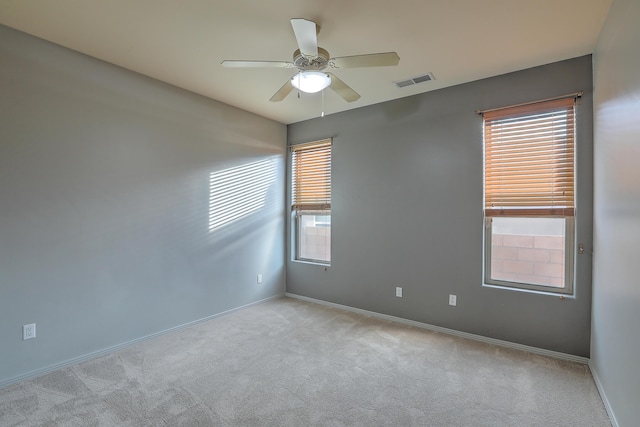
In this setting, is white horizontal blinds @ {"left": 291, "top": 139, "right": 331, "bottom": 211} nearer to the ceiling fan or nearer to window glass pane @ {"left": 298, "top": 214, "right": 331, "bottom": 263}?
window glass pane @ {"left": 298, "top": 214, "right": 331, "bottom": 263}

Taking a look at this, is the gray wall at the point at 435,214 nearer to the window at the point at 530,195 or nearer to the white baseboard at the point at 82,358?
the window at the point at 530,195

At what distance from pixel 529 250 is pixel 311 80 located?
259cm

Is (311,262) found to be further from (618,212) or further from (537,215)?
(618,212)

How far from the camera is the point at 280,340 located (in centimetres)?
313

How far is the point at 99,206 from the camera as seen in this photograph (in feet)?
9.04

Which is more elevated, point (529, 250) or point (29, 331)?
point (529, 250)

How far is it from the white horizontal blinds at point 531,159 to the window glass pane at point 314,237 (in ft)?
6.98

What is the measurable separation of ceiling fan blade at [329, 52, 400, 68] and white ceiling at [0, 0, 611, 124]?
36 cm

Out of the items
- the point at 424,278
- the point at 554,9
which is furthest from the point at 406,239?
the point at 554,9

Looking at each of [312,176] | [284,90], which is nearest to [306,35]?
[284,90]

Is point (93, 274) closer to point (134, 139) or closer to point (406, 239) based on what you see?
point (134, 139)

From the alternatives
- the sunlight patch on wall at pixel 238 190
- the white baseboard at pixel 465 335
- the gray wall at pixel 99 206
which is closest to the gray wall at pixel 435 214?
the white baseboard at pixel 465 335

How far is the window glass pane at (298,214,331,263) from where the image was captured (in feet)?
14.6

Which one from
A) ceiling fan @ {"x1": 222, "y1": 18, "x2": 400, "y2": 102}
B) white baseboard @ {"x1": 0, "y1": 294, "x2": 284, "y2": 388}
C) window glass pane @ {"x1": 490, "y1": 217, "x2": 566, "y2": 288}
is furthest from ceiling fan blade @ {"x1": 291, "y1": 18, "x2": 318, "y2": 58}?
white baseboard @ {"x1": 0, "y1": 294, "x2": 284, "y2": 388}
